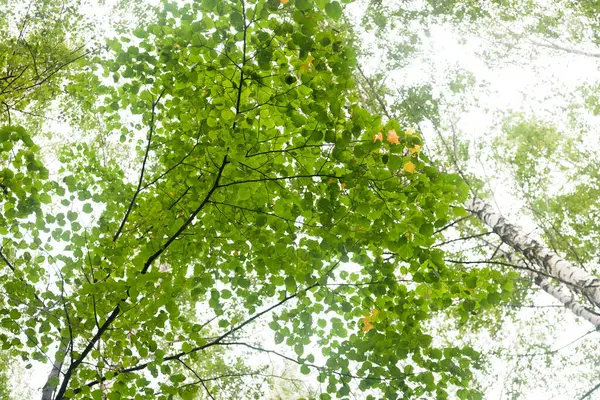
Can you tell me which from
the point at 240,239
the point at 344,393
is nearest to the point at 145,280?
the point at 240,239

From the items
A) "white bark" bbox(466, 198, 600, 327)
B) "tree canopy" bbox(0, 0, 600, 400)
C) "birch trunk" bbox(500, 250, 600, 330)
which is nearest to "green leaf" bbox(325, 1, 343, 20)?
"tree canopy" bbox(0, 0, 600, 400)

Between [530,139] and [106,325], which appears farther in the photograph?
[530,139]

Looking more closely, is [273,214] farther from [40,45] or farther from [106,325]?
[40,45]

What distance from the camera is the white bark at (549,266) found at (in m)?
4.91

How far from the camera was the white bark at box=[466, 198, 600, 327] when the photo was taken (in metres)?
4.91

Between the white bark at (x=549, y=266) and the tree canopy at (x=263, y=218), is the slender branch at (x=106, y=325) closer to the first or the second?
the tree canopy at (x=263, y=218)

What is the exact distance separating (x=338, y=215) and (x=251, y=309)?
53.6 inches

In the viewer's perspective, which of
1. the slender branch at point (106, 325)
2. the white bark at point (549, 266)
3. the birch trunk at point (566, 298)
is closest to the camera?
the slender branch at point (106, 325)

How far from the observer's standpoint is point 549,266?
Answer: 5.40 meters

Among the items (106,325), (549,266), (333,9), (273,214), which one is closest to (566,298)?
(549,266)

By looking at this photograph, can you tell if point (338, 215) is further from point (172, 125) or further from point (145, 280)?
point (172, 125)

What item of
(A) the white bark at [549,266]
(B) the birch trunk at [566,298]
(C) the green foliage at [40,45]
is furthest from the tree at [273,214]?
(C) the green foliage at [40,45]

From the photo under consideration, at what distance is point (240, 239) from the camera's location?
3.40 m

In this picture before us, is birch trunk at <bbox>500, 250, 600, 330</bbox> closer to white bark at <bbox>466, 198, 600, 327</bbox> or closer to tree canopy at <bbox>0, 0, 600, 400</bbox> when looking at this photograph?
white bark at <bbox>466, 198, 600, 327</bbox>
